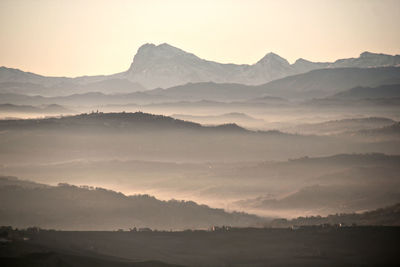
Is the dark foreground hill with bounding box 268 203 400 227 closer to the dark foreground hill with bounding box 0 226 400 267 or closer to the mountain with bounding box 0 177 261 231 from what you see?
the dark foreground hill with bounding box 0 226 400 267

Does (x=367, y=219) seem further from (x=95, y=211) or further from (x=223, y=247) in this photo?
(x=95, y=211)

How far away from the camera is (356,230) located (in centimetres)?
8031

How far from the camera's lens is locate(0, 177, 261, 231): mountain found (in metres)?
124

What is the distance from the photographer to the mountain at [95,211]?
124m

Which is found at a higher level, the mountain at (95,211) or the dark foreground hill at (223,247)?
the mountain at (95,211)

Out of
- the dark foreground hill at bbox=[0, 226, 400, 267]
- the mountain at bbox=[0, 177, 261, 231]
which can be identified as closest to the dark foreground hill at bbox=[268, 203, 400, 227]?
the dark foreground hill at bbox=[0, 226, 400, 267]

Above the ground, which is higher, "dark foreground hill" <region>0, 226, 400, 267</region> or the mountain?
the mountain

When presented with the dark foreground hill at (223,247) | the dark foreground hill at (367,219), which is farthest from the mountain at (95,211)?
the dark foreground hill at (223,247)

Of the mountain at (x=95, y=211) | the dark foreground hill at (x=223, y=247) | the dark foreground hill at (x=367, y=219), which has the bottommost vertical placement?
the dark foreground hill at (x=223, y=247)

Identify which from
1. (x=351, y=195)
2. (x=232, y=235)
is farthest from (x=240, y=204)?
(x=232, y=235)

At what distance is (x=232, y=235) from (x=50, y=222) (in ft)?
165

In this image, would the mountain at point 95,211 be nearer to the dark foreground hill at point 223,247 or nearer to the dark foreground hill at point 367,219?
the dark foreground hill at point 367,219

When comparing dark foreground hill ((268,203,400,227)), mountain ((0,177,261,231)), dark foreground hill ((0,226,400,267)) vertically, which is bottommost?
dark foreground hill ((0,226,400,267))

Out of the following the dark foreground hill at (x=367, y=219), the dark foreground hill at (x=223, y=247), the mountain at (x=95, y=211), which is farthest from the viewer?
the mountain at (x=95, y=211)
